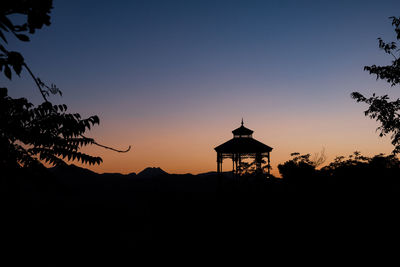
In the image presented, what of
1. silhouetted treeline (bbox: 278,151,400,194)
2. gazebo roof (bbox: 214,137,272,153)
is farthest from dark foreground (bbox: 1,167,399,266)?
gazebo roof (bbox: 214,137,272,153)

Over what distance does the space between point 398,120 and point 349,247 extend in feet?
46.9

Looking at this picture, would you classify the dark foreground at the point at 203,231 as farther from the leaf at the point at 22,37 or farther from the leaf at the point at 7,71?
the leaf at the point at 22,37

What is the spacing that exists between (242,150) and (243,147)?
0.37 meters

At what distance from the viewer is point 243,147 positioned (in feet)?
83.6

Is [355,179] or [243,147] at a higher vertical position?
[243,147]

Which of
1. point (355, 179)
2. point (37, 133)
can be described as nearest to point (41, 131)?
point (37, 133)

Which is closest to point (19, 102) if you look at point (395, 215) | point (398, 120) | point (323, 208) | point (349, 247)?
point (349, 247)

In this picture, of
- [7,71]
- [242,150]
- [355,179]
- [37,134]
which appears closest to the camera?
[7,71]

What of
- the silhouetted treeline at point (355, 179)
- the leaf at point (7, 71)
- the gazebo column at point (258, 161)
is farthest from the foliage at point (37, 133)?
the gazebo column at point (258, 161)

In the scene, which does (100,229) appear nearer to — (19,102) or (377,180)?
(19,102)

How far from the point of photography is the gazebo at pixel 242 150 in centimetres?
2537

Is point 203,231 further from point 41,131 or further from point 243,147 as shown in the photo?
point 243,147

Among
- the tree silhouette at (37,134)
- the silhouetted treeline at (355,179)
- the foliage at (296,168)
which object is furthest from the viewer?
the foliage at (296,168)

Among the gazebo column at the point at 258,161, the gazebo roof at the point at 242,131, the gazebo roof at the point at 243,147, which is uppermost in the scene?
the gazebo roof at the point at 242,131
